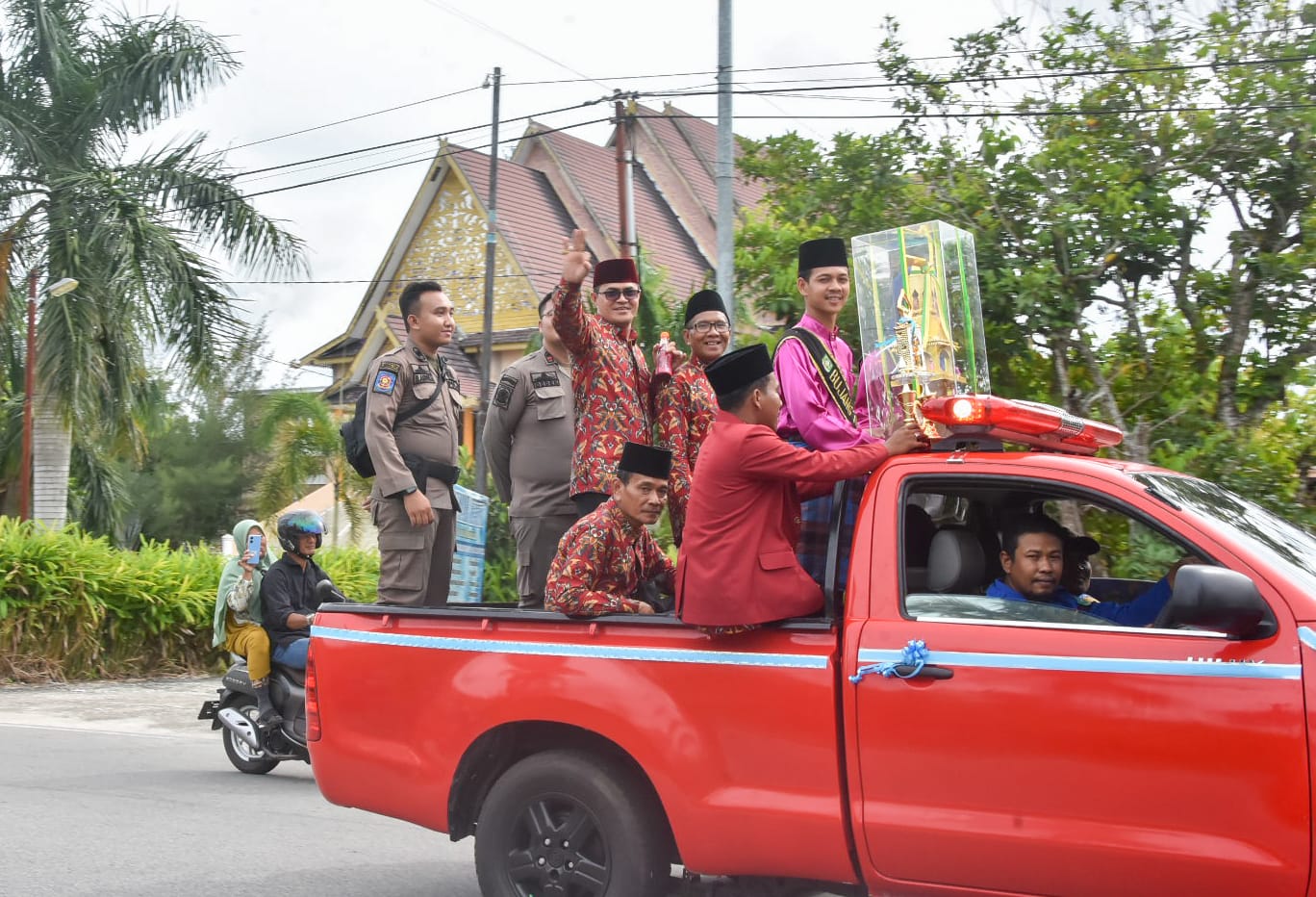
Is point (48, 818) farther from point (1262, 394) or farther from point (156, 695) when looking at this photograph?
point (1262, 394)

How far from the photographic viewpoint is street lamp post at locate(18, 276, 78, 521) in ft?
55.8

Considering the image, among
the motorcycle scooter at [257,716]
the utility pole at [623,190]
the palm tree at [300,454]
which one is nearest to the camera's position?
the motorcycle scooter at [257,716]

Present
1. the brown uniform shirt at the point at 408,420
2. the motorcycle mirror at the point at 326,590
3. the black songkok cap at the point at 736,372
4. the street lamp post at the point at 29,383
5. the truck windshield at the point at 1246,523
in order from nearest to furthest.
→ the truck windshield at the point at 1246,523 < the black songkok cap at the point at 736,372 < the brown uniform shirt at the point at 408,420 < the motorcycle mirror at the point at 326,590 < the street lamp post at the point at 29,383

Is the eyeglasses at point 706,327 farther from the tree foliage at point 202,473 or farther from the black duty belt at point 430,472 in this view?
the tree foliage at point 202,473

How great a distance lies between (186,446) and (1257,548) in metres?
30.1

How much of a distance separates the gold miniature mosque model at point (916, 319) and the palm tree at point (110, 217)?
1445 centimetres

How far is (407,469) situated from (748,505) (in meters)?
2.47

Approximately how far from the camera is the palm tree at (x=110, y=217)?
17.3 metres

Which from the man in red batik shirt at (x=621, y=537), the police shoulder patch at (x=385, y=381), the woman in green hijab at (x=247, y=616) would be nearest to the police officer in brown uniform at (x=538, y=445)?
the police shoulder patch at (x=385, y=381)

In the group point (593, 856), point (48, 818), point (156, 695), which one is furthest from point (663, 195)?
point (593, 856)

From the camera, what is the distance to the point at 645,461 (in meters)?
5.00

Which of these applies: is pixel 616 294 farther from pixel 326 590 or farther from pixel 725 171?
pixel 725 171

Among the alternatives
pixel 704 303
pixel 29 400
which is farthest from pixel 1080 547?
pixel 29 400

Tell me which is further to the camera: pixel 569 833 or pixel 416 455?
pixel 416 455
